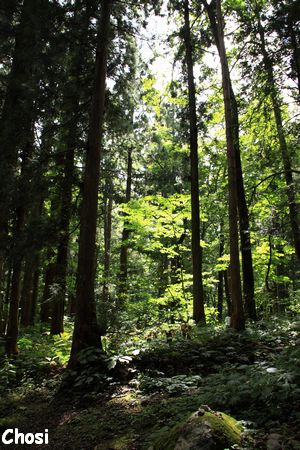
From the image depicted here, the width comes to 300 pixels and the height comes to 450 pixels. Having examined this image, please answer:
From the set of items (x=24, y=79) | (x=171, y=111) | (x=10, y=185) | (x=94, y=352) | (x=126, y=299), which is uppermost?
(x=171, y=111)

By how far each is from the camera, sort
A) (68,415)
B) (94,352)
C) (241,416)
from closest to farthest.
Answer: (241,416)
(68,415)
(94,352)

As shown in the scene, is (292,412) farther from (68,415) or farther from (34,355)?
(34,355)

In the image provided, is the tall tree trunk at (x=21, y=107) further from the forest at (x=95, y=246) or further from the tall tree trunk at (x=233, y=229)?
the tall tree trunk at (x=233, y=229)

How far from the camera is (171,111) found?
69.3 feet

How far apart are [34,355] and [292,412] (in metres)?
7.15

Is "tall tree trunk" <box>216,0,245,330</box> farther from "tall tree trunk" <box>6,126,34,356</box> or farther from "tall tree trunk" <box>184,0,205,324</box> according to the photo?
"tall tree trunk" <box>6,126,34,356</box>

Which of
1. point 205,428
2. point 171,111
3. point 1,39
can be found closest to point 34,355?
point 205,428

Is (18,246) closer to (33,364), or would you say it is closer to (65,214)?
(65,214)

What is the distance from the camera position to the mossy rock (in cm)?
329

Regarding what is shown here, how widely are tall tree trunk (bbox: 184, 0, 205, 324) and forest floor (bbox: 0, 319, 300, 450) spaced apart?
8.13 ft

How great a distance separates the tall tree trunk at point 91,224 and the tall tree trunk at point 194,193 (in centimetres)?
443

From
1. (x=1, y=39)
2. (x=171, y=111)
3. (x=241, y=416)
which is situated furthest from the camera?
(x=171, y=111)

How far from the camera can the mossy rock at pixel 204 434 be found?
3285 mm

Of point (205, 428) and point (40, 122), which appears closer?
point (205, 428)
